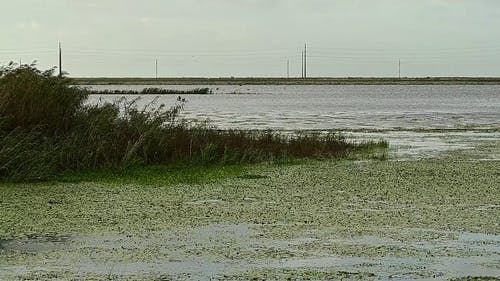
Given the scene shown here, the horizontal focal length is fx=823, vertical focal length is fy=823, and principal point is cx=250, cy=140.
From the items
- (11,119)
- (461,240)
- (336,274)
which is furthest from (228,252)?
(11,119)

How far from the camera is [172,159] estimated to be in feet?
70.4

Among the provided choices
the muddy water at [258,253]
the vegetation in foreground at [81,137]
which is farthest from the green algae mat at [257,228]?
the vegetation in foreground at [81,137]

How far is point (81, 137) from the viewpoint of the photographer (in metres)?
20.3

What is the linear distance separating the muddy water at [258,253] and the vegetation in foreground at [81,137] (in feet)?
24.2

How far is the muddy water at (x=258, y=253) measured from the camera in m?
9.43

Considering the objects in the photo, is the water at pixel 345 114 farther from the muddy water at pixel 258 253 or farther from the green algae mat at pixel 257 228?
the muddy water at pixel 258 253

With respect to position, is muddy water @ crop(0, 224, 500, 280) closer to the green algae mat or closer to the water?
the green algae mat

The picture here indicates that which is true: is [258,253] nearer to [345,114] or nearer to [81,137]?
[81,137]

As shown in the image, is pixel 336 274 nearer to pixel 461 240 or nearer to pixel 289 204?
pixel 461 240

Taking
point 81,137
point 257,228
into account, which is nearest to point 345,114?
point 81,137

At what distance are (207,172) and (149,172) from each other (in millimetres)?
1403

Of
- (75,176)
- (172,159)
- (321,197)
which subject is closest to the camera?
(321,197)

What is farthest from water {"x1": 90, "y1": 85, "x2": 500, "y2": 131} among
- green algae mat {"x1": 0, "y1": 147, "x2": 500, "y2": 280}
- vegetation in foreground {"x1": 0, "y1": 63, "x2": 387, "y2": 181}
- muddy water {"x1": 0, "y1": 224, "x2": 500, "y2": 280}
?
muddy water {"x1": 0, "y1": 224, "x2": 500, "y2": 280}

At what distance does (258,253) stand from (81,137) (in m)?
Answer: 10.9
